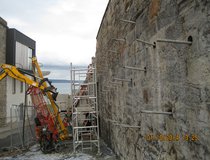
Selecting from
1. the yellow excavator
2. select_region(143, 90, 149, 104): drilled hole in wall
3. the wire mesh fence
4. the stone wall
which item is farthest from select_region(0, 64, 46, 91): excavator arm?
the stone wall

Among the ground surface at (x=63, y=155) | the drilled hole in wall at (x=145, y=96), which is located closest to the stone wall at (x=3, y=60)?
the ground surface at (x=63, y=155)

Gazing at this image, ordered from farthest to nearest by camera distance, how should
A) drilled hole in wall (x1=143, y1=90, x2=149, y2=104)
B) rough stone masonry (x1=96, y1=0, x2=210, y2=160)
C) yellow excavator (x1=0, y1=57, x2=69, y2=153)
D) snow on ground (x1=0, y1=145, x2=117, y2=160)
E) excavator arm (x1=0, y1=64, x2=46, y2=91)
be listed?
excavator arm (x1=0, y1=64, x2=46, y2=91) → yellow excavator (x1=0, y1=57, x2=69, y2=153) → snow on ground (x1=0, y1=145, x2=117, y2=160) → drilled hole in wall (x1=143, y1=90, x2=149, y2=104) → rough stone masonry (x1=96, y1=0, x2=210, y2=160)

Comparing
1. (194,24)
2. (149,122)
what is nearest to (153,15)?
(194,24)

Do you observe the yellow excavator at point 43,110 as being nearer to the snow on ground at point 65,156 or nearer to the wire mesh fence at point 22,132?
the snow on ground at point 65,156

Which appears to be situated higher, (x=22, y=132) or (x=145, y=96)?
(x=145, y=96)

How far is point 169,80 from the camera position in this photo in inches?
105

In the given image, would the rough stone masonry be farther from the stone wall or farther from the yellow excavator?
the stone wall

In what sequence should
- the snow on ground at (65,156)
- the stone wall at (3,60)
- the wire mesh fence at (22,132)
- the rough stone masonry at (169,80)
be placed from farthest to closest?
the stone wall at (3,60)
the wire mesh fence at (22,132)
the snow on ground at (65,156)
the rough stone masonry at (169,80)

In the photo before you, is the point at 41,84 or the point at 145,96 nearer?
the point at 145,96

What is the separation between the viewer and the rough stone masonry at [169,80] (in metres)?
2.05

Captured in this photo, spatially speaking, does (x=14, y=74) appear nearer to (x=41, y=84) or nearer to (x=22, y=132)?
(x=41, y=84)

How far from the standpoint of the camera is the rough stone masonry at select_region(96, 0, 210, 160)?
6.74ft

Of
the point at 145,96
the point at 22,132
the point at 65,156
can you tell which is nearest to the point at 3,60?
the point at 22,132

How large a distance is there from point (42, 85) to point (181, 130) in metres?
7.14
